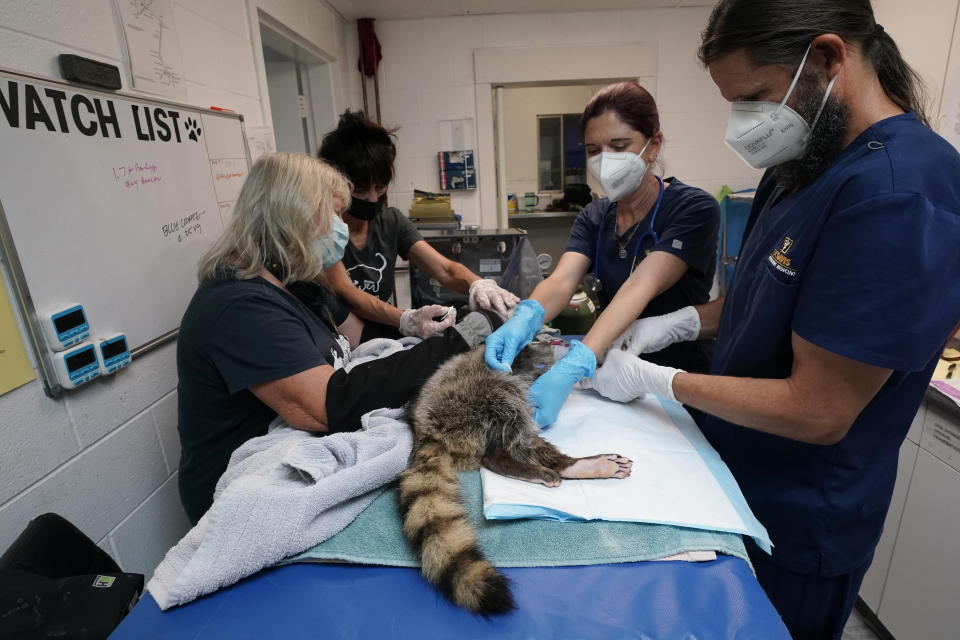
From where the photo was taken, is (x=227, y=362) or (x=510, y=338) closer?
(x=227, y=362)

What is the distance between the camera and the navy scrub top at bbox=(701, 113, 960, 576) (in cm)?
78

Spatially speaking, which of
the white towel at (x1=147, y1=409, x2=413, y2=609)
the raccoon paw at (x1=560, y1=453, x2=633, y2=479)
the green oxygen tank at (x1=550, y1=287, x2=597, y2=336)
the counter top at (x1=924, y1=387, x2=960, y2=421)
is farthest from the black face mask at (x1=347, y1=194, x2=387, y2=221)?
the counter top at (x1=924, y1=387, x2=960, y2=421)

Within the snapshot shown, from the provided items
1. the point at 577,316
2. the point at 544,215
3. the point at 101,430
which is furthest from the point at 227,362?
the point at 544,215

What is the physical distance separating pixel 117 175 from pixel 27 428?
2.49ft

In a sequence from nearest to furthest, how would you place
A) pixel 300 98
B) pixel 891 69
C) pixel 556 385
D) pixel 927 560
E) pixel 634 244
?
pixel 891 69
pixel 556 385
pixel 927 560
pixel 634 244
pixel 300 98

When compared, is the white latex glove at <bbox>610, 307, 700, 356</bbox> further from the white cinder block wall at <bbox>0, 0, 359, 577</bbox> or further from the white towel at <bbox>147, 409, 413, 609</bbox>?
the white cinder block wall at <bbox>0, 0, 359, 577</bbox>

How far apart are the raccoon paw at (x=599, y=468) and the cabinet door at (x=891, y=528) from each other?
57.4 inches

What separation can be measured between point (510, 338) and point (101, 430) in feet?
4.03

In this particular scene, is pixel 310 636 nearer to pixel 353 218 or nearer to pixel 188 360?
pixel 188 360

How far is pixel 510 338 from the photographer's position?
1.29 meters

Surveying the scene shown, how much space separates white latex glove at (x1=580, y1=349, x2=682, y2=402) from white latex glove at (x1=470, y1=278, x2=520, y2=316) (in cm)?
43

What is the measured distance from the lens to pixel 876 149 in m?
0.86

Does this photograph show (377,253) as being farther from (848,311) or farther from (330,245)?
(848,311)

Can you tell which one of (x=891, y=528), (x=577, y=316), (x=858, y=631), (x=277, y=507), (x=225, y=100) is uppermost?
(x=225, y=100)
